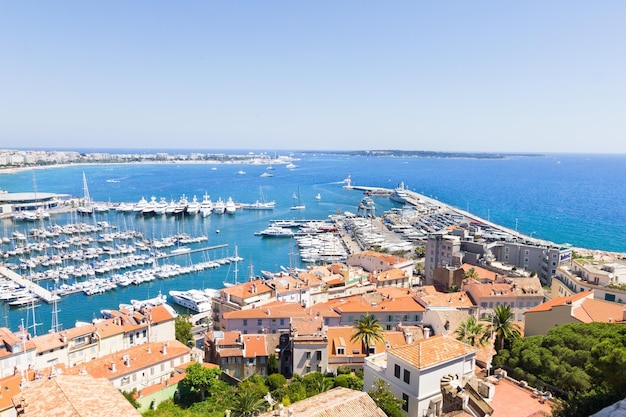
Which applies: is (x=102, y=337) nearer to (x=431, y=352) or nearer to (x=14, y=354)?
(x=14, y=354)

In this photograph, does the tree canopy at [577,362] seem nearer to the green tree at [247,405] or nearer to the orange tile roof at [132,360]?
the green tree at [247,405]

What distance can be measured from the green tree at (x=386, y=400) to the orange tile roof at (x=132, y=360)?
603 inches

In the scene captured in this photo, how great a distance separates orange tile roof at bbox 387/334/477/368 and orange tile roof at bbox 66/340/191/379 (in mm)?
15941

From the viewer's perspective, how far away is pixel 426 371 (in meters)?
16.7

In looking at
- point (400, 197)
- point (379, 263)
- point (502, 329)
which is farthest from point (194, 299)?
point (400, 197)

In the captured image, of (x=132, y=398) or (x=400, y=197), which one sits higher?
(x=132, y=398)

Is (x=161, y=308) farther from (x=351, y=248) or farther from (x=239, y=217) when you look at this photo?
(x=239, y=217)

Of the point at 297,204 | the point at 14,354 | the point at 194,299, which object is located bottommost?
the point at 194,299

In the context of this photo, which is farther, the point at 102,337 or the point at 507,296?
the point at 507,296

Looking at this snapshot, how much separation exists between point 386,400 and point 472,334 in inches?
413

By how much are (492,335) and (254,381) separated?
14084 millimetres

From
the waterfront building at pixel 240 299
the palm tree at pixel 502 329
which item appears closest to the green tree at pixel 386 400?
the palm tree at pixel 502 329

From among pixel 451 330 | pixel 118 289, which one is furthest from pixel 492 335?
Answer: pixel 118 289

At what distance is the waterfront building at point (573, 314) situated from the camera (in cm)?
2590
